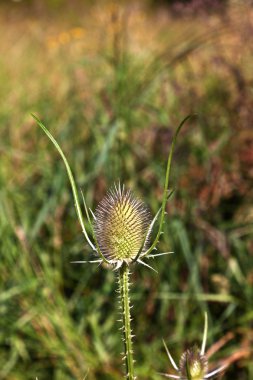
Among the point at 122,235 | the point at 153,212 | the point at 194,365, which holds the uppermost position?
the point at 153,212

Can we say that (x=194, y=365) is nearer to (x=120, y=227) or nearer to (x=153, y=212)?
(x=120, y=227)

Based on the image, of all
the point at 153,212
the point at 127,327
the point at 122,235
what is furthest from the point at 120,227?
the point at 153,212

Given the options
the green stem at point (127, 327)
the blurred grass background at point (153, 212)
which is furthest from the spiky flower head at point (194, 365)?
the blurred grass background at point (153, 212)

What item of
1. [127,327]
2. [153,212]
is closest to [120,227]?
[127,327]

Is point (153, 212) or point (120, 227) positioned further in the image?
point (153, 212)

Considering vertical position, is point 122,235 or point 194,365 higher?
point 122,235

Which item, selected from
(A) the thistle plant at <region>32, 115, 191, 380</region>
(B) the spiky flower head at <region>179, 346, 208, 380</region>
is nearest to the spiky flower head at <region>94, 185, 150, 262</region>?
(A) the thistle plant at <region>32, 115, 191, 380</region>

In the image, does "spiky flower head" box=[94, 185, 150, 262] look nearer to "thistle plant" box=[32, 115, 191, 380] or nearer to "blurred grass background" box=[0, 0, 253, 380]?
"thistle plant" box=[32, 115, 191, 380]
